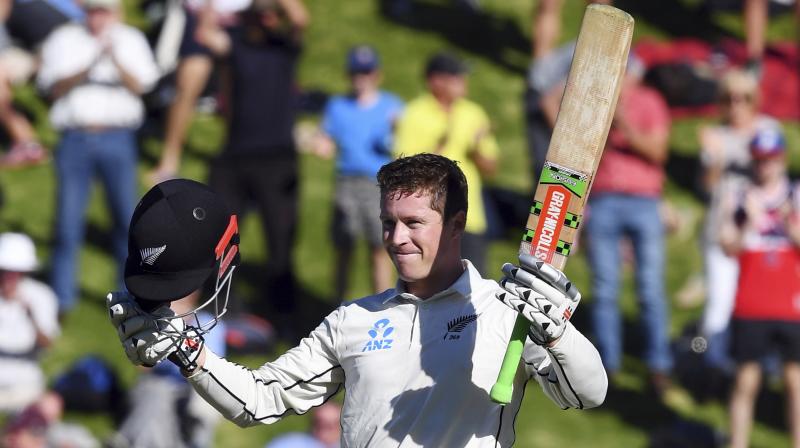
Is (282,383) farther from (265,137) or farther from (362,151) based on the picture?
(265,137)

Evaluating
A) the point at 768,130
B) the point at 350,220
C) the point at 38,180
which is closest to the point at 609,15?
the point at 768,130

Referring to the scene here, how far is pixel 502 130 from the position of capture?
43.1 feet

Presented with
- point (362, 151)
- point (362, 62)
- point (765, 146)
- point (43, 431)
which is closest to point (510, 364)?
point (765, 146)

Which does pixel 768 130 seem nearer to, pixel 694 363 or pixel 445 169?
pixel 694 363

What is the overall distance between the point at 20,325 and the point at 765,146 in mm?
5056

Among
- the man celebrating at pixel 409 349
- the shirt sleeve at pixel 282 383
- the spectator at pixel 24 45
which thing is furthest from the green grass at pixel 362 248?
the man celebrating at pixel 409 349

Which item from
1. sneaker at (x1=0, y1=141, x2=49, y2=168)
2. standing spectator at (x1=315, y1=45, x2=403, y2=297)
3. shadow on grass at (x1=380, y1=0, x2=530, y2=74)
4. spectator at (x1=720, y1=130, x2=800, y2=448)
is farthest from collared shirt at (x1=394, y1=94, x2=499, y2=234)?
shadow on grass at (x1=380, y1=0, x2=530, y2=74)

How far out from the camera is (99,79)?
10.4m

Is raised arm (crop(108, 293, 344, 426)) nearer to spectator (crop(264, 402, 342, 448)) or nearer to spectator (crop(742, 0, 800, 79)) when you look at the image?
spectator (crop(264, 402, 342, 448))

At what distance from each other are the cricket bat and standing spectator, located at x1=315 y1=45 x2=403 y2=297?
527 centimetres

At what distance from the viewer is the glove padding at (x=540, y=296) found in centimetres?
429

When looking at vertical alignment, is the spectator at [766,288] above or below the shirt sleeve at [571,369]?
below

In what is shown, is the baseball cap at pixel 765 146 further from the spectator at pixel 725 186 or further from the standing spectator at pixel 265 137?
the standing spectator at pixel 265 137

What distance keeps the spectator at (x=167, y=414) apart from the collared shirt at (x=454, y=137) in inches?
71.5
